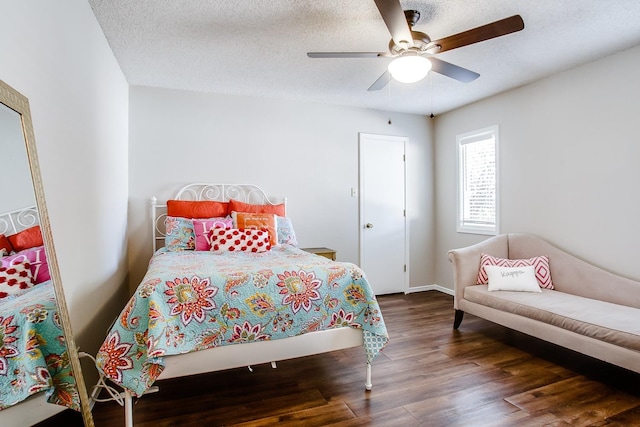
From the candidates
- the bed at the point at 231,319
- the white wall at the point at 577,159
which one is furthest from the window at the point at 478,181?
the bed at the point at 231,319

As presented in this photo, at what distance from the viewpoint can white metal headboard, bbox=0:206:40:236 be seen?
109 centimetres

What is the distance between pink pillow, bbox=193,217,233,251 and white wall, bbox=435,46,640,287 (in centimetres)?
305

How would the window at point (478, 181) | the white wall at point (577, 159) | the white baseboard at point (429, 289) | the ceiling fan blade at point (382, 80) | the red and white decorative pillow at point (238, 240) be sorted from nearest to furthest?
the ceiling fan blade at point (382, 80), the white wall at point (577, 159), the red and white decorative pillow at point (238, 240), the window at point (478, 181), the white baseboard at point (429, 289)

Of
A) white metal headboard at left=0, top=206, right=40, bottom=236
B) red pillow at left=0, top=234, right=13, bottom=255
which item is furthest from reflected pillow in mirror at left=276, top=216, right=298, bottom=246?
red pillow at left=0, top=234, right=13, bottom=255

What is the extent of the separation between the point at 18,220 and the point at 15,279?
0.20 meters

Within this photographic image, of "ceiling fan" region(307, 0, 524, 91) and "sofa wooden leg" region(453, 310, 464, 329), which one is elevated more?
"ceiling fan" region(307, 0, 524, 91)

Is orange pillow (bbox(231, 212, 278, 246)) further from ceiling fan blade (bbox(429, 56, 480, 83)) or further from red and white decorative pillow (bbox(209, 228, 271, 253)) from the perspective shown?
ceiling fan blade (bbox(429, 56, 480, 83))

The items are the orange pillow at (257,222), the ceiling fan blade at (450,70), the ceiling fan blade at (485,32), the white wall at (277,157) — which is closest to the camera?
the ceiling fan blade at (485,32)

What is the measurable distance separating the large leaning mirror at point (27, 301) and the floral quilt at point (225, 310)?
14.4 inches

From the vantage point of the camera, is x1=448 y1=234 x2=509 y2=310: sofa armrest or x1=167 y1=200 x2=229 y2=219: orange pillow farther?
x1=167 y1=200 x2=229 y2=219: orange pillow

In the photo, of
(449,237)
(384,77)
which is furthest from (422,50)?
(449,237)

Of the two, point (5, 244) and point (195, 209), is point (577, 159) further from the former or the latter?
point (5, 244)

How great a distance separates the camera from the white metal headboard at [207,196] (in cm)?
366

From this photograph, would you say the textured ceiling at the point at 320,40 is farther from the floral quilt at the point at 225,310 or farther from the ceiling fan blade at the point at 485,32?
the floral quilt at the point at 225,310
